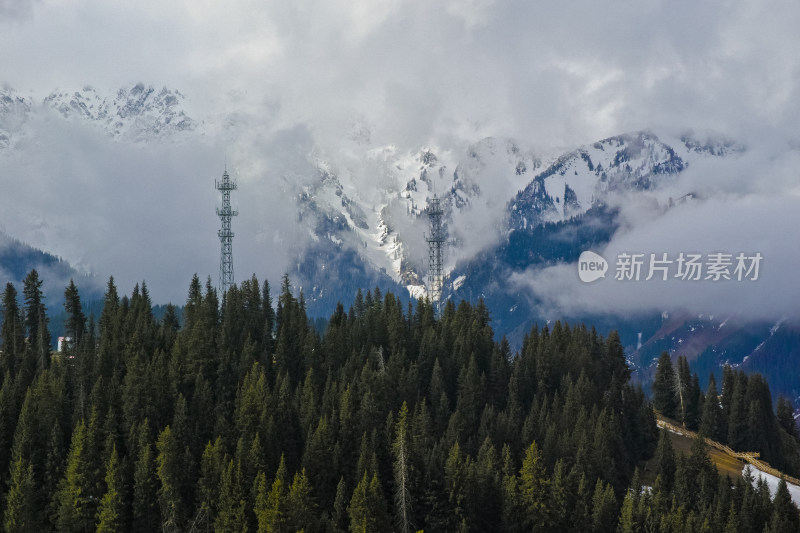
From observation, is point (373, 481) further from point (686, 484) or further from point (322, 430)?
point (686, 484)

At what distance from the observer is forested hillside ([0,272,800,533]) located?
107m

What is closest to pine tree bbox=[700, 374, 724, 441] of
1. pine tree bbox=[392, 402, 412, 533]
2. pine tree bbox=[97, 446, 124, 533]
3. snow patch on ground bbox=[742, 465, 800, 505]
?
snow patch on ground bbox=[742, 465, 800, 505]

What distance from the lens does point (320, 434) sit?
114 m

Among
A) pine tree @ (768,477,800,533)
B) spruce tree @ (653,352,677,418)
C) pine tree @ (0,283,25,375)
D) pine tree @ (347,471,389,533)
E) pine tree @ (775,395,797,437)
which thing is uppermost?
pine tree @ (0,283,25,375)

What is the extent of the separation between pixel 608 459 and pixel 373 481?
1382 inches

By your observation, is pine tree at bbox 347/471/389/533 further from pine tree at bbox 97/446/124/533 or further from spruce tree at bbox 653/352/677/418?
spruce tree at bbox 653/352/677/418

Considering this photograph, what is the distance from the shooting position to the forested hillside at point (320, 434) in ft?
350

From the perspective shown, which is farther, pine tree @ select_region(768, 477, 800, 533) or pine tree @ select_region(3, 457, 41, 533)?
pine tree @ select_region(768, 477, 800, 533)

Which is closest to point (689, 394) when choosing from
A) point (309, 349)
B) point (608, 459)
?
point (608, 459)

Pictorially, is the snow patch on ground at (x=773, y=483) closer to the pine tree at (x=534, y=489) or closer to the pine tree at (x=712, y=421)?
the pine tree at (x=712, y=421)

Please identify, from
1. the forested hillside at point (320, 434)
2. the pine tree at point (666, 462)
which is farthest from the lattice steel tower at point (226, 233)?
the pine tree at point (666, 462)

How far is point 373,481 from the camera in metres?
105

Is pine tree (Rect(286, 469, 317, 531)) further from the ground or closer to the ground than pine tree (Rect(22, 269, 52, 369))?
closer to the ground

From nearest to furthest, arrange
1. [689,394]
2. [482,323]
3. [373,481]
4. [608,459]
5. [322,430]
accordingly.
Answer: [373,481]
[322,430]
[608,459]
[482,323]
[689,394]
